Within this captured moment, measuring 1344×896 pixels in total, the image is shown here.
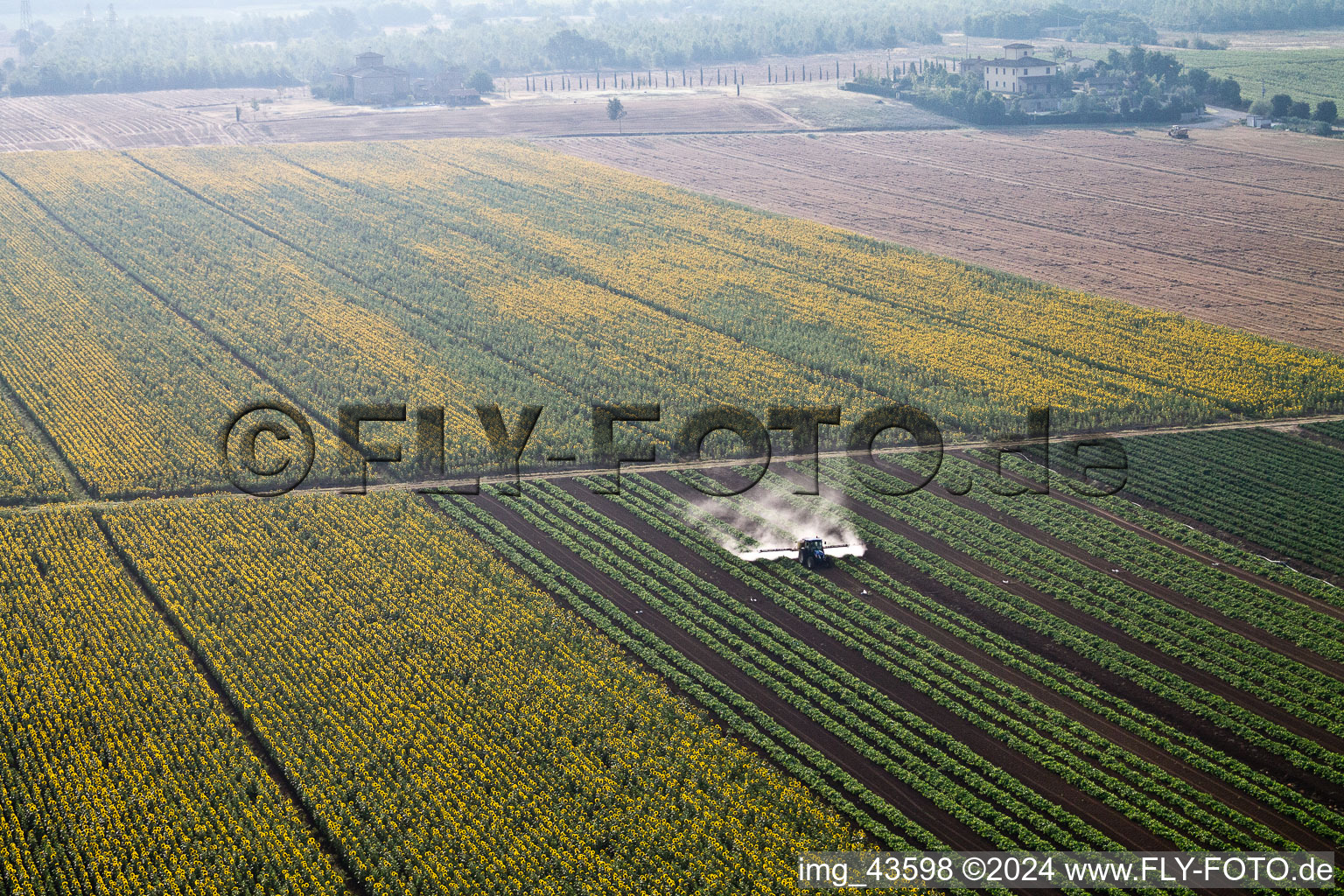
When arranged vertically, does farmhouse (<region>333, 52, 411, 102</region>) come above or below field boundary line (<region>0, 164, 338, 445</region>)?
above

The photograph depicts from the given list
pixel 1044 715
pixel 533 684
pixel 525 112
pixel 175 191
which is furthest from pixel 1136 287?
pixel 525 112

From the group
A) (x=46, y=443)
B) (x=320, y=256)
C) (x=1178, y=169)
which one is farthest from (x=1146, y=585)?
(x=1178, y=169)

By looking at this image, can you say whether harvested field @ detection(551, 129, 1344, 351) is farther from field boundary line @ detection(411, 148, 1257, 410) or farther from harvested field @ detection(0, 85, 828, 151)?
harvested field @ detection(0, 85, 828, 151)

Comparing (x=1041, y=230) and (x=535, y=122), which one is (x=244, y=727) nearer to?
(x=1041, y=230)

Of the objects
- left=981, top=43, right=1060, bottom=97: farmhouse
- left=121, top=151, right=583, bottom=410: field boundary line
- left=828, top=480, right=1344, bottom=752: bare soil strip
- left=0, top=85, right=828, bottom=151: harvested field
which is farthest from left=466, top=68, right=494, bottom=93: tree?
left=828, top=480, right=1344, bottom=752: bare soil strip

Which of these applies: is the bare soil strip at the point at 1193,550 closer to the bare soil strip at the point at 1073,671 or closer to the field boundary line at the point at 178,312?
the bare soil strip at the point at 1073,671

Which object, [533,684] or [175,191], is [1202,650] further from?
[175,191]

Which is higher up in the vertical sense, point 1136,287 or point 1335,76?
point 1335,76
